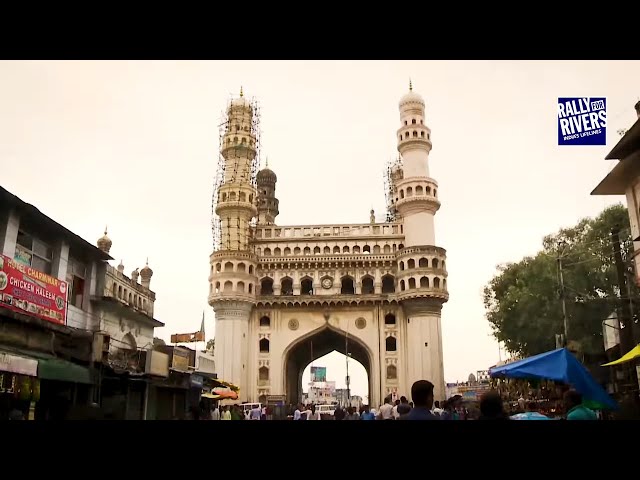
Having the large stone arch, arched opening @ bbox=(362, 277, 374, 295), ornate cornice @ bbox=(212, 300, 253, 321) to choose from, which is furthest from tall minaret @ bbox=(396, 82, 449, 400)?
ornate cornice @ bbox=(212, 300, 253, 321)

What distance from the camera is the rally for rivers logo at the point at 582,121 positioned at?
726cm

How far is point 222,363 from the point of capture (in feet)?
128

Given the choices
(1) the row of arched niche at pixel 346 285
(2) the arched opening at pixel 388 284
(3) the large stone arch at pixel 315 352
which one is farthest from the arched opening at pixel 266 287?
(2) the arched opening at pixel 388 284

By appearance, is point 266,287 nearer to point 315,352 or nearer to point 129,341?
point 315,352

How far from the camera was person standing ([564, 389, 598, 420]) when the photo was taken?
5.89m

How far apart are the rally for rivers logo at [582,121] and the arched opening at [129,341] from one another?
74.8ft

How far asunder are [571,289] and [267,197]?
34.4 m

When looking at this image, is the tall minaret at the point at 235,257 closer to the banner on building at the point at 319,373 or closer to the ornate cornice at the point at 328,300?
the ornate cornice at the point at 328,300

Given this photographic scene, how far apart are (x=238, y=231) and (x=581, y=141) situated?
Result: 3658 cm

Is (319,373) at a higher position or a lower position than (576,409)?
higher

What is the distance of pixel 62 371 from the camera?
1575 centimetres

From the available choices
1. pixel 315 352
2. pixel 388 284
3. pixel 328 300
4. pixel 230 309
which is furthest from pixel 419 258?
pixel 230 309
